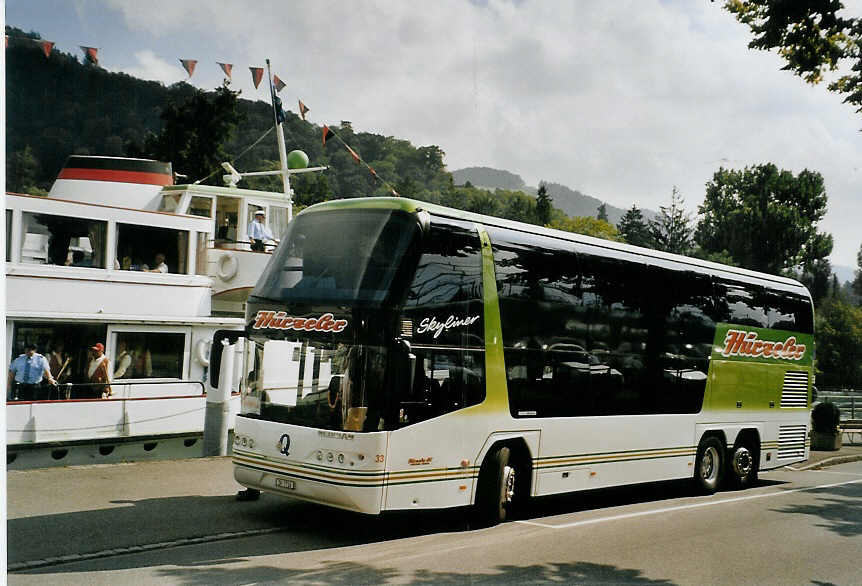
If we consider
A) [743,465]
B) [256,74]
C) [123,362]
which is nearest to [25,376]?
A: [123,362]

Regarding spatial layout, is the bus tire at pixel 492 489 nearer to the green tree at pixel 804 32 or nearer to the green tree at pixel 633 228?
the green tree at pixel 804 32

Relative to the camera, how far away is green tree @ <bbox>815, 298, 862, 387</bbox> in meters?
69.5

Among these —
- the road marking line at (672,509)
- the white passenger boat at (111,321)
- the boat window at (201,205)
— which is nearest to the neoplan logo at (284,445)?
the road marking line at (672,509)

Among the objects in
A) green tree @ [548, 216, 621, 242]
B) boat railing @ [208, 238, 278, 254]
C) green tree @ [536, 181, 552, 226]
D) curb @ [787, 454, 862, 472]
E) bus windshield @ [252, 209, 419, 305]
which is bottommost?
curb @ [787, 454, 862, 472]

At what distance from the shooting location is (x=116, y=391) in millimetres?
15656

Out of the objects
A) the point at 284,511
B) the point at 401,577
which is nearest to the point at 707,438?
the point at 284,511

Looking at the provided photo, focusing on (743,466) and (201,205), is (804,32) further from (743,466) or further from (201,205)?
(201,205)

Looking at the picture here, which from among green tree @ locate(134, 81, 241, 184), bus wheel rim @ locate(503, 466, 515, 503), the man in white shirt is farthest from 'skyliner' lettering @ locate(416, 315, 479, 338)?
green tree @ locate(134, 81, 241, 184)

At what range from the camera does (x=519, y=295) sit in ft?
36.1

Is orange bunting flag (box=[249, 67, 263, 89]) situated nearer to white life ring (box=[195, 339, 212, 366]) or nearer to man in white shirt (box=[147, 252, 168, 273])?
man in white shirt (box=[147, 252, 168, 273])

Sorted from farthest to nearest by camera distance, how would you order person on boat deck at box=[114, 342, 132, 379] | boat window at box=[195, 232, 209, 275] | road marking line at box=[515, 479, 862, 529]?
boat window at box=[195, 232, 209, 275], person on boat deck at box=[114, 342, 132, 379], road marking line at box=[515, 479, 862, 529]

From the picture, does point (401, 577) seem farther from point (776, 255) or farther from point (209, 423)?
point (776, 255)

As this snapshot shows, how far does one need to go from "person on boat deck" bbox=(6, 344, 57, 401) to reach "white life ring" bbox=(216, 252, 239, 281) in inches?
195

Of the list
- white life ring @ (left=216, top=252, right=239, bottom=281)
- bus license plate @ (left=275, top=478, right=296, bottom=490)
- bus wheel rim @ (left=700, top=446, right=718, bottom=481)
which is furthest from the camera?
white life ring @ (left=216, top=252, right=239, bottom=281)
